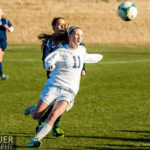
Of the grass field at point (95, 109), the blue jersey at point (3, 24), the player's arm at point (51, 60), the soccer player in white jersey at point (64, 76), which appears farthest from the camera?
the blue jersey at point (3, 24)

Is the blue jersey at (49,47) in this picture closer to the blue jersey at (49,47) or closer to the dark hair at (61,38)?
the blue jersey at (49,47)

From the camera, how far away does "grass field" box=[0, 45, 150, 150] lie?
23.9 feet

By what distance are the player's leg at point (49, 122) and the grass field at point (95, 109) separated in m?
0.33

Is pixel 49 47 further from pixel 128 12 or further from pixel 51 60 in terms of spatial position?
pixel 128 12

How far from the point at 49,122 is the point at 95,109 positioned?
12.7 ft

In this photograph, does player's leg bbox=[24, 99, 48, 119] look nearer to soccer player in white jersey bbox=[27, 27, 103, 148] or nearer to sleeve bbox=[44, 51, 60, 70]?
soccer player in white jersey bbox=[27, 27, 103, 148]

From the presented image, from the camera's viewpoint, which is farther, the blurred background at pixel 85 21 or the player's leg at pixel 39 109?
the blurred background at pixel 85 21

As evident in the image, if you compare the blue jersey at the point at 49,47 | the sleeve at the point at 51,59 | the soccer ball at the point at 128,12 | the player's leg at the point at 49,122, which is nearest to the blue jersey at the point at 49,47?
the blue jersey at the point at 49,47

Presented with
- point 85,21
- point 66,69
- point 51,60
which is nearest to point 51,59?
point 51,60

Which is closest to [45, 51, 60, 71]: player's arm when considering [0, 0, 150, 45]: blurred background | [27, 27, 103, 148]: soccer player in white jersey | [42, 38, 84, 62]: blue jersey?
[27, 27, 103, 148]: soccer player in white jersey

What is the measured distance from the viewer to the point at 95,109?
10359mm

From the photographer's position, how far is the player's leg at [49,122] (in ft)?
21.5

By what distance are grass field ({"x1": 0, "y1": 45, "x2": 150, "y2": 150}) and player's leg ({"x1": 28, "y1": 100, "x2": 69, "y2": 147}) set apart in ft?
1.09

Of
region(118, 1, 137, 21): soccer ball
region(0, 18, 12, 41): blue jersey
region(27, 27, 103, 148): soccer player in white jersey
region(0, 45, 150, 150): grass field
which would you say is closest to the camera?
region(27, 27, 103, 148): soccer player in white jersey
